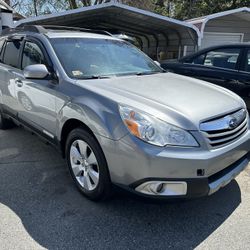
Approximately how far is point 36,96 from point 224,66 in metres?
3.72

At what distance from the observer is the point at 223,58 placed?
5898 mm

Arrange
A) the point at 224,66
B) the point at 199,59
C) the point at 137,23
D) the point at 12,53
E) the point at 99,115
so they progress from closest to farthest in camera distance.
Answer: the point at 99,115, the point at 12,53, the point at 224,66, the point at 199,59, the point at 137,23

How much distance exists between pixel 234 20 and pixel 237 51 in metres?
8.26

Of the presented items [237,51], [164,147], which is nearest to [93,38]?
[164,147]

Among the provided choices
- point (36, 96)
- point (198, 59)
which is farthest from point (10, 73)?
point (198, 59)

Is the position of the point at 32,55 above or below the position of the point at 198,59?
above

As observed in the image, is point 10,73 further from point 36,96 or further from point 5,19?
point 5,19

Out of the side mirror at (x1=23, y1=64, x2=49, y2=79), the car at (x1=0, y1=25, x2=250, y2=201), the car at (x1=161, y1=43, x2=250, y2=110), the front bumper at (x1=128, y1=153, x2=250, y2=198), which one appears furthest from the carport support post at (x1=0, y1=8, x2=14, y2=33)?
the front bumper at (x1=128, y1=153, x2=250, y2=198)

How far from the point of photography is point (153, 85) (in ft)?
10.9

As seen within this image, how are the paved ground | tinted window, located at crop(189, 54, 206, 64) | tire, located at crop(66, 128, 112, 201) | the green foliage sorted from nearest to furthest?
the paved ground → tire, located at crop(66, 128, 112, 201) → tinted window, located at crop(189, 54, 206, 64) → the green foliage

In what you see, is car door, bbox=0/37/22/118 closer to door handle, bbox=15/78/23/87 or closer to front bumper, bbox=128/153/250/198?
door handle, bbox=15/78/23/87

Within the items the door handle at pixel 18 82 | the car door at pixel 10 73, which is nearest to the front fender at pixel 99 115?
the door handle at pixel 18 82

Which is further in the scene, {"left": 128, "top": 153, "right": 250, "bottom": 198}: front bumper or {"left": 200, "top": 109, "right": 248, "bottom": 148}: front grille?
{"left": 200, "top": 109, "right": 248, "bottom": 148}: front grille

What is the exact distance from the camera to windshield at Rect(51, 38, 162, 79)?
350 cm
